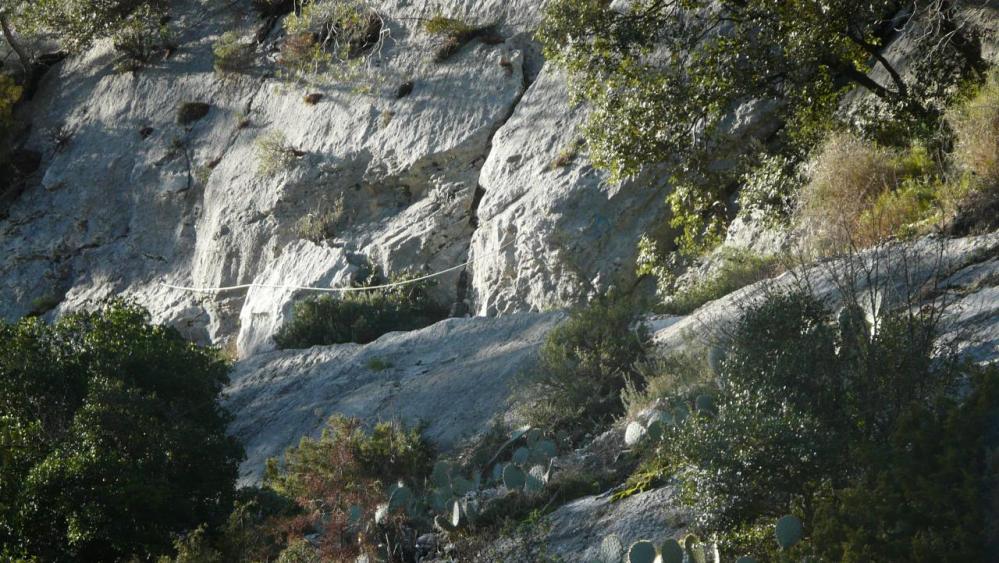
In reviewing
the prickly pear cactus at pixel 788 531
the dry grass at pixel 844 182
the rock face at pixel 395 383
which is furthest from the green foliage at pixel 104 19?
the prickly pear cactus at pixel 788 531

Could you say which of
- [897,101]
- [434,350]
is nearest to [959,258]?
[897,101]

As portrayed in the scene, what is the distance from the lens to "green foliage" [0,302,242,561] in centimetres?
795

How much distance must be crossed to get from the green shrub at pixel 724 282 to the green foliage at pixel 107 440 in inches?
181

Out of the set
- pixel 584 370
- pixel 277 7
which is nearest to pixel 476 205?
pixel 584 370

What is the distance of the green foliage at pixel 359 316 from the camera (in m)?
15.8

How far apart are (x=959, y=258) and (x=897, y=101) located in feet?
15.2

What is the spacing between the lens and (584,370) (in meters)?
9.09

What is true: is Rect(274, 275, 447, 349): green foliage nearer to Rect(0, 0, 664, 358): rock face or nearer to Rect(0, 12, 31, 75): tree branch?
Rect(0, 0, 664, 358): rock face

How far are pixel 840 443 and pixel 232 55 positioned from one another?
1966cm

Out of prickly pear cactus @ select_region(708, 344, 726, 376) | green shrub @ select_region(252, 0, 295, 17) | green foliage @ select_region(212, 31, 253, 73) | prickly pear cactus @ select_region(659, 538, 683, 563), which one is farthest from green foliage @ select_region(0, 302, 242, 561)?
green shrub @ select_region(252, 0, 295, 17)

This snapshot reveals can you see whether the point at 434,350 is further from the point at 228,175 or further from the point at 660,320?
the point at 228,175

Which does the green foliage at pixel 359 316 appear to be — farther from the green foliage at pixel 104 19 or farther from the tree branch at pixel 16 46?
the tree branch at pixel 16 46

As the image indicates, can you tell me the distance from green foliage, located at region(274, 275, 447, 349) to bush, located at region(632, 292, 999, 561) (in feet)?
31.3

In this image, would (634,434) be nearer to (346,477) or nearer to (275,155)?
(346,477)
